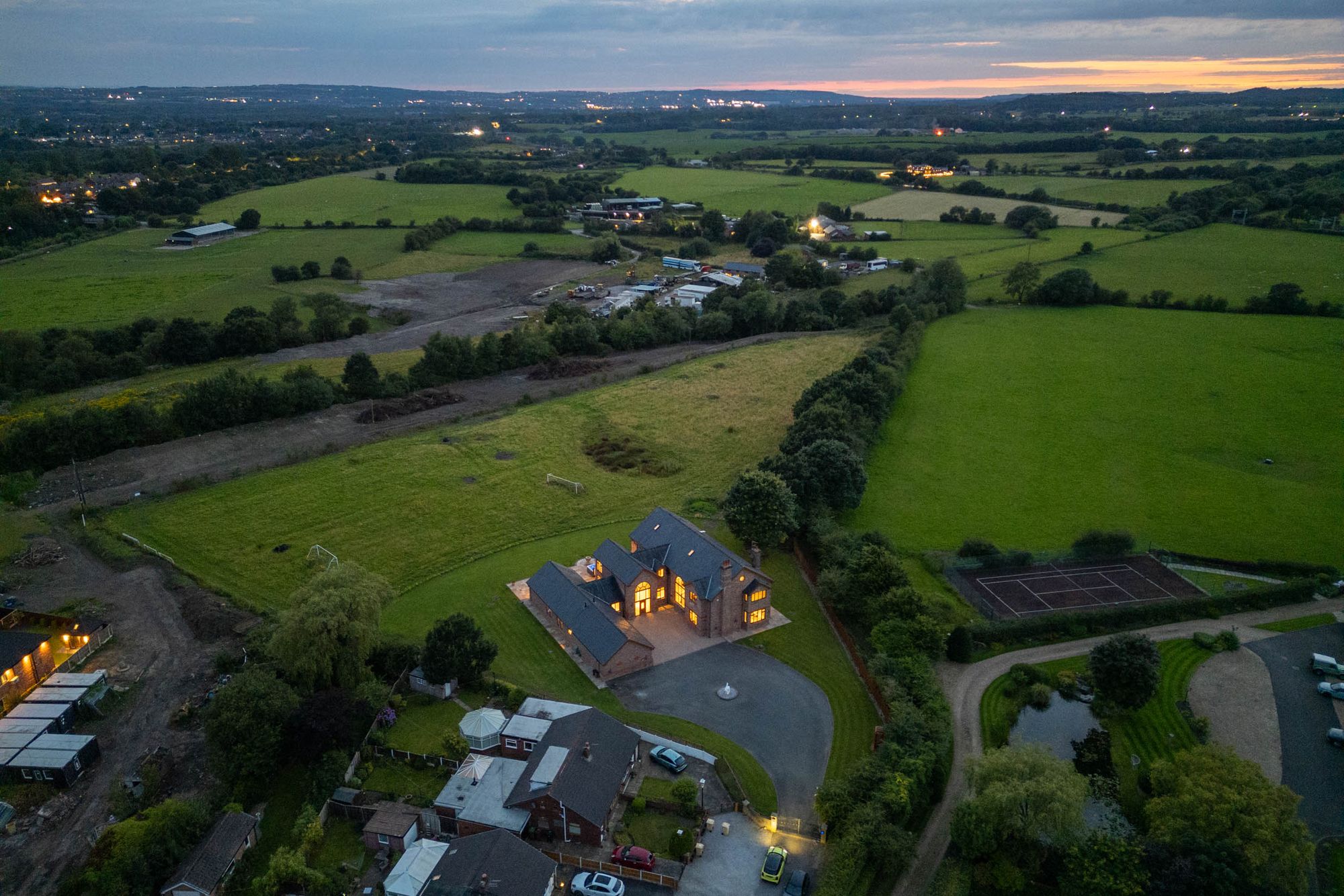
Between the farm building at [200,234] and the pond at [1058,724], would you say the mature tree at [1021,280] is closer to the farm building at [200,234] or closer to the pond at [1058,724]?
the pond at [1058,724]

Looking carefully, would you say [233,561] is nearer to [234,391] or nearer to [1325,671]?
[234,391]

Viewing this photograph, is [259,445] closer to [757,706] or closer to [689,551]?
[689,551]

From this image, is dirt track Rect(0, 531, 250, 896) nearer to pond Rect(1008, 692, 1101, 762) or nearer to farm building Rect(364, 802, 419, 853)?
farm building Rect(364, 802, 419, 853)

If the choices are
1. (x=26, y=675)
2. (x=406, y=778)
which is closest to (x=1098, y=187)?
(x=406, y=778)

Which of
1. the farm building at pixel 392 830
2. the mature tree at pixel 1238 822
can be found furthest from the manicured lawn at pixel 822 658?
the farm building at pixel 392 830

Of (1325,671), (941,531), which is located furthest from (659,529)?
(1325,671)

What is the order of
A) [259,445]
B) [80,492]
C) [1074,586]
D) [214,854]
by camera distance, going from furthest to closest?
[259,445]
[80,492]
[1074,586]
[214,854]
